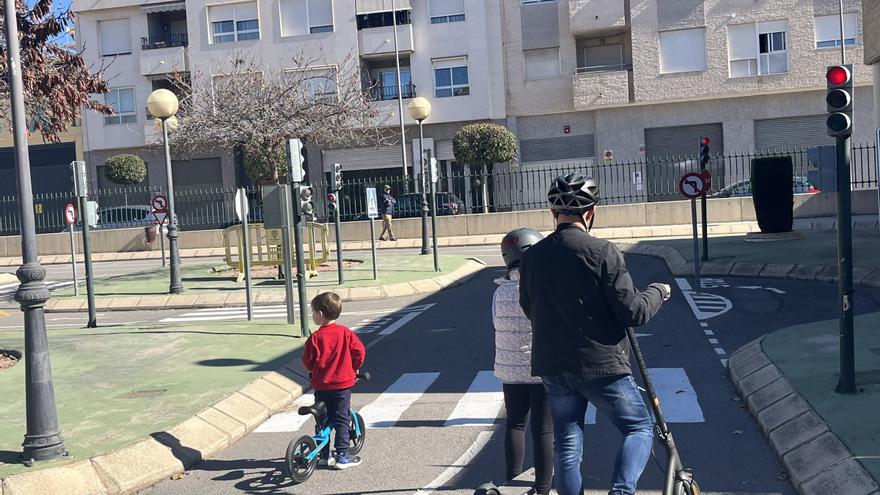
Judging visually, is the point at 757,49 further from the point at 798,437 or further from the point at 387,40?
the point at 798,437

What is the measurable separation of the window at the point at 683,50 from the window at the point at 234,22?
1713cm

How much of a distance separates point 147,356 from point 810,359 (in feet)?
24.4

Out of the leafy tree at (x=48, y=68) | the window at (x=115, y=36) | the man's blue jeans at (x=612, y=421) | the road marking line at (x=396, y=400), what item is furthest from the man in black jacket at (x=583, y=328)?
the window at (x=115, y=36)

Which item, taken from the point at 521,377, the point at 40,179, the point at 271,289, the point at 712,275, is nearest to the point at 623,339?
the point at 521,377

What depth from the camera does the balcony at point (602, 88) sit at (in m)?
38.4

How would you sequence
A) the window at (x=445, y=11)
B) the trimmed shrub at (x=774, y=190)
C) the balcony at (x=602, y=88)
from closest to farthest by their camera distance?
the trimmed shrub at (x=774, y=190), the balcony at (x=602, y=88), the window at (x=445, y=11)

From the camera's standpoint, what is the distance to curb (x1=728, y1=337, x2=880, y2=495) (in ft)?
18.7

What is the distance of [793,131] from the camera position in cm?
3803

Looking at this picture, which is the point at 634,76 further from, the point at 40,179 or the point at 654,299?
the point at 654,299

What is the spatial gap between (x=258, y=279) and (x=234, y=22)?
23609mm

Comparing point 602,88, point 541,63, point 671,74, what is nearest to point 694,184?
point 671,74

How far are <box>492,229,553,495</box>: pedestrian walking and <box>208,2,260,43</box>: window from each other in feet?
125

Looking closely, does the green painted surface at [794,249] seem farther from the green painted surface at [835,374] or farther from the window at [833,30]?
the window at [833,30]

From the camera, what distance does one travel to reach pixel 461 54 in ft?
132
